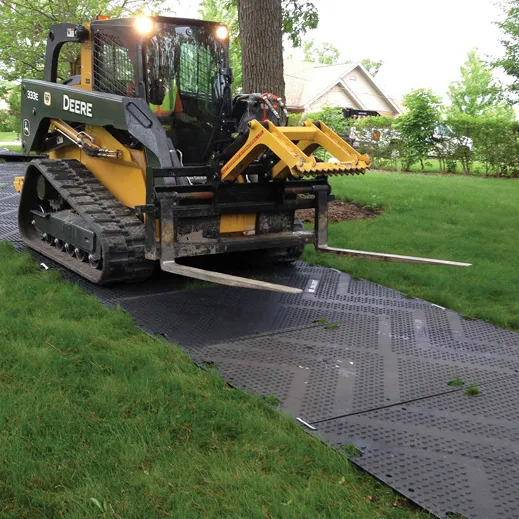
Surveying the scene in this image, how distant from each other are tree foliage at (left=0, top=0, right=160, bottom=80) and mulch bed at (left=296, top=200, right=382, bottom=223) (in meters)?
10.2

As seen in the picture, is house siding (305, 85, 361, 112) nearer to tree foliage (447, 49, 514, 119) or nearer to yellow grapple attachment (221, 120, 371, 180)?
tree foliage (447, 49, 514, 119)

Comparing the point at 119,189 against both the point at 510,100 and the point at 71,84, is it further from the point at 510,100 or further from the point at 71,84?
the point at 510,100

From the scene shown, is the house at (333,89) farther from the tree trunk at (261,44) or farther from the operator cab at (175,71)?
the operator cab at (175,71)

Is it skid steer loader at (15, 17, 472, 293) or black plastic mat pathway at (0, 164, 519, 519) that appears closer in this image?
black plastic mat pathway at (0, 164, 519, 519)

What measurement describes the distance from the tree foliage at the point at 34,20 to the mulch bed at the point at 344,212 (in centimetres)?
1024

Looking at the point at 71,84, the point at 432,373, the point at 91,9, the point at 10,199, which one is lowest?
the point at 432,373

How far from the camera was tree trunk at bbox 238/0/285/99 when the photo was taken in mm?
9523

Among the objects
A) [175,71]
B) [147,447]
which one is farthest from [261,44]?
[147,447]

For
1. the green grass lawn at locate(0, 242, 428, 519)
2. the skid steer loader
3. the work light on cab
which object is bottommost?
the green grass lawn at locate(0, 242, 428, 519)

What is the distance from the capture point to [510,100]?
21.8m

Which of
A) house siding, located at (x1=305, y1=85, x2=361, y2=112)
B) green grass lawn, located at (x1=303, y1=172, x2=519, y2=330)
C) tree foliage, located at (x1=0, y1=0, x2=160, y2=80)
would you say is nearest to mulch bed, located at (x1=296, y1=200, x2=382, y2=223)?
green grass lawn, located at (x1=303, y1=172, x2=519, y2=330)

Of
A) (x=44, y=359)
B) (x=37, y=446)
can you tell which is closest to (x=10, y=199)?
(x=44, y=359)

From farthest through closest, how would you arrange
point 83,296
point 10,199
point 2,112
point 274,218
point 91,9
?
point 2,112, point 91,9, point 10,199, point 274,218, point 83,296

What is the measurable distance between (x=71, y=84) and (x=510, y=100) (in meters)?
17.7
